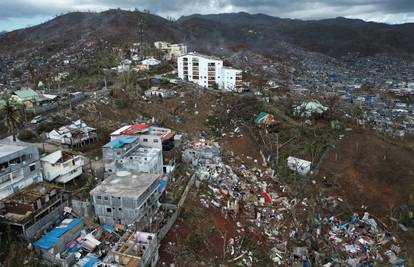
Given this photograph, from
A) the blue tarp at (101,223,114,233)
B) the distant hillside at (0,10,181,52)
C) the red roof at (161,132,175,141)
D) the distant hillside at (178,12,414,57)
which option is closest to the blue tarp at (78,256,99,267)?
the blue tarp at (101,223,114,233)

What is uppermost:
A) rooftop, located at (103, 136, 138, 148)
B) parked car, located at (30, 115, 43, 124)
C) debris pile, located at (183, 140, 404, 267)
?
parked car, located at (30, 115, 43, 124)

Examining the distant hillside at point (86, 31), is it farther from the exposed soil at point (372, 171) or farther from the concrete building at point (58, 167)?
the exposed soil at point (372, 171)

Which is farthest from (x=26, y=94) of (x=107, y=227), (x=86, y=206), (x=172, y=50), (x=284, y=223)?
(x=172, y=50)

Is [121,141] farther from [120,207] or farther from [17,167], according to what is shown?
[17,167]

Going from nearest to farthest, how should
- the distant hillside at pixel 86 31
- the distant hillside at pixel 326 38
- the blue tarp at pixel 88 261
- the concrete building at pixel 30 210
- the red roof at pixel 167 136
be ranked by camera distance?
the blue tarp at pixel 88 261 < the concrete building at pixel 30 210 < the red roof at pixel 167 136 < the distant hillside at pixel 86 31 < the distant hillside at pixel 326 38

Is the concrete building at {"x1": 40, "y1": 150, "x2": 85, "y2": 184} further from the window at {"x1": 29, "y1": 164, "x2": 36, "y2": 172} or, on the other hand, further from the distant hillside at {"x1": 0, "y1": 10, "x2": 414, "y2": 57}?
the distant hillside at {"x1": 0, "y1": 10, "x2": 414, "y2": 57}

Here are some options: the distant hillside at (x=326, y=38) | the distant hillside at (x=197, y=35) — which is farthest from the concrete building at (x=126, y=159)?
the distant hillside at (x=326, y=38)

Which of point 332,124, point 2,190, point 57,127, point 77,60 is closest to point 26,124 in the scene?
point 57,127
